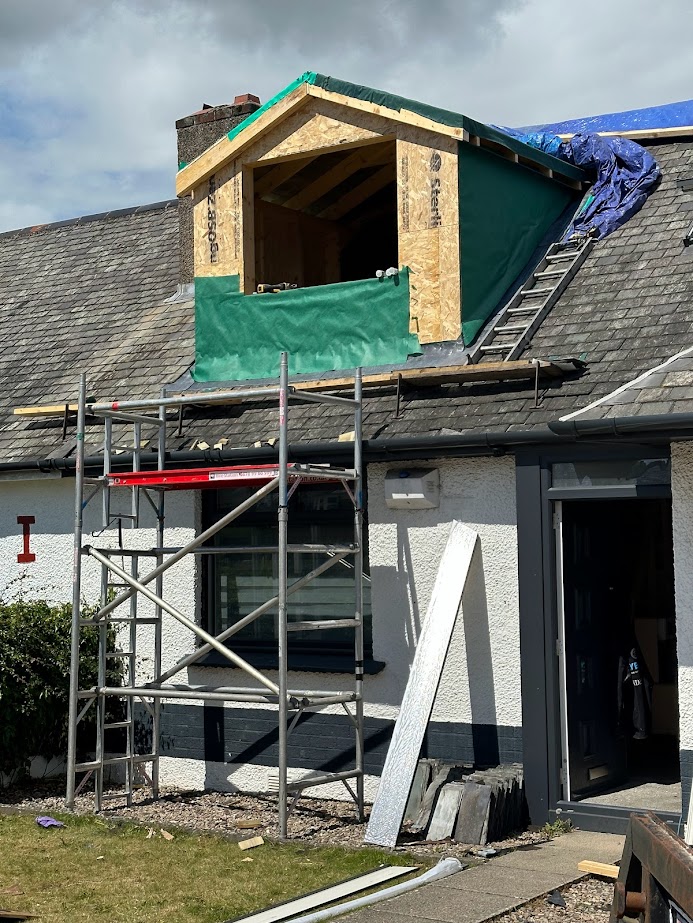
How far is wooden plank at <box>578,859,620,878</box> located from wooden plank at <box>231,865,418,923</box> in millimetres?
1046

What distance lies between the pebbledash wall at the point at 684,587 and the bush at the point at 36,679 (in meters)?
4.91

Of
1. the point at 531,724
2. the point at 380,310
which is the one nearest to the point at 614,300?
the point at 380,310

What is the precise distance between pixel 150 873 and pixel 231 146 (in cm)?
637

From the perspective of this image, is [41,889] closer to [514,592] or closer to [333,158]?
[514,592]

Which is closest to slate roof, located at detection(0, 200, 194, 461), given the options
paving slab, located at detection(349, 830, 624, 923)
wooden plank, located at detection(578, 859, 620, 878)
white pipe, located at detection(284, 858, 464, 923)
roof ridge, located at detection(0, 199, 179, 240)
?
roof ridge, located at detection(0, 199, 179, 240)

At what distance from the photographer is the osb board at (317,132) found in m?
10.8

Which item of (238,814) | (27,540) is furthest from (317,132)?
(238,814)

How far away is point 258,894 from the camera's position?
7.45 m

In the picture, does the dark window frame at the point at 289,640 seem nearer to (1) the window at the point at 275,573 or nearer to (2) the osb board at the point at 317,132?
(1) the window at the point at 275,573

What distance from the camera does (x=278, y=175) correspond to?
11867 millimetres

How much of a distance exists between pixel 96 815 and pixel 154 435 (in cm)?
338

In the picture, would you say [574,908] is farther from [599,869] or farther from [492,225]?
[492,225]

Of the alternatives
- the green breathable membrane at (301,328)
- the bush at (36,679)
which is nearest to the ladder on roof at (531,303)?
the green breathable membrane at (301,328)

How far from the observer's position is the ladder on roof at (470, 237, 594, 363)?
10148mm
